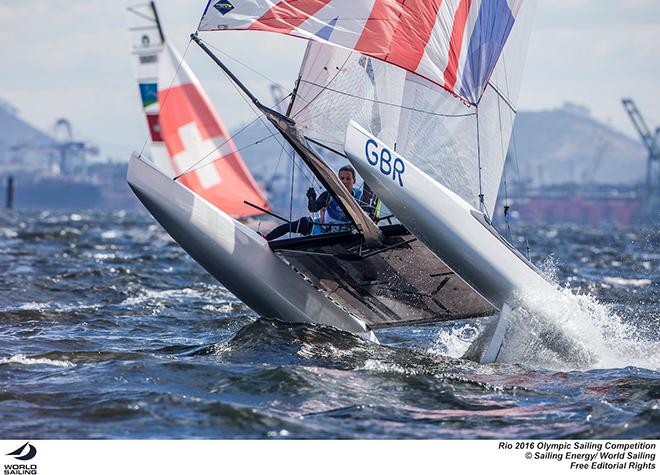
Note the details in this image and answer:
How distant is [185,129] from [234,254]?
10.3 meters

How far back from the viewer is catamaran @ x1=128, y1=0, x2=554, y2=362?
6463mm

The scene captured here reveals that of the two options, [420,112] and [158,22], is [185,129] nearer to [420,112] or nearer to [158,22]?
[158,22]

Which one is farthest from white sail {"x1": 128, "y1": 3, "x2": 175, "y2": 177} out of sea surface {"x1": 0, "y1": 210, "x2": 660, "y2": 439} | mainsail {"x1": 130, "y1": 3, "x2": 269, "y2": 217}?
sea surface {"x1": 0, "y1": 210, "x2": 660, "y2": 439}

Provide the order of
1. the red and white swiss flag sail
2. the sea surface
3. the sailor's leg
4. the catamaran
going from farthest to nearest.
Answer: the red and white swiss flag sail → the sailor's leg → the catamaran → the sea surface

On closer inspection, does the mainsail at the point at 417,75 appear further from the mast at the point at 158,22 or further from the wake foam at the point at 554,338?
the mast at the point at 158,22

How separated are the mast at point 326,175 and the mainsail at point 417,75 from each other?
1.05 ft

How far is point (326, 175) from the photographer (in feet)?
21.8

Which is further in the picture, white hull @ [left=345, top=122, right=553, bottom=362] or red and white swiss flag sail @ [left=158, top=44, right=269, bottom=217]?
red and white swiss flag sail @ [left=158, top=44, right=269, bottom=217]

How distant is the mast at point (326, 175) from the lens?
6.62m

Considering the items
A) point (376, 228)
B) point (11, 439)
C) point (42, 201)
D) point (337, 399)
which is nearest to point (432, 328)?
point (376, 228)

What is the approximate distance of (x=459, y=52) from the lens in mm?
6895

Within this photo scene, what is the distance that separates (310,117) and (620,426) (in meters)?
3.11
